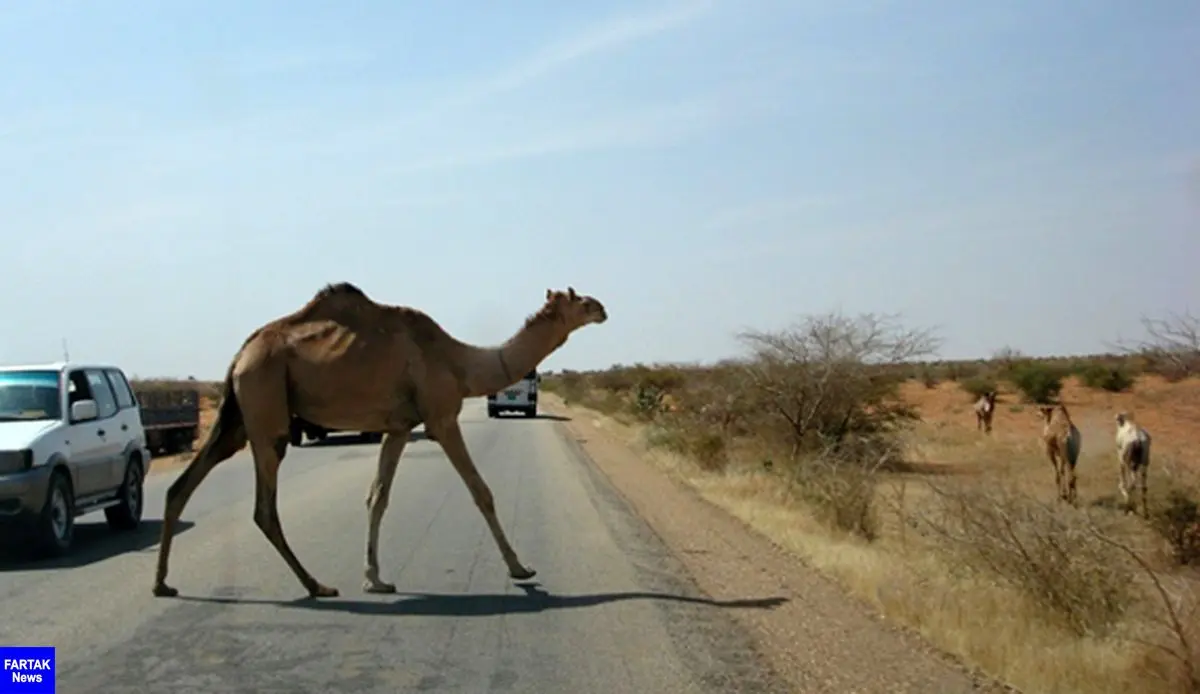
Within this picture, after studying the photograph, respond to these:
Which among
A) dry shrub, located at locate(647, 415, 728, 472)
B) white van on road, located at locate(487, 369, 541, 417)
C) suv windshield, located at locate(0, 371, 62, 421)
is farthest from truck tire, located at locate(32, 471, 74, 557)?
white van on road, located at locate(487, 369, 541, 417)

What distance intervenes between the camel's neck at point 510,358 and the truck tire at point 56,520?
4799 mm

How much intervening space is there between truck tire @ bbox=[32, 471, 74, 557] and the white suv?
10 mm

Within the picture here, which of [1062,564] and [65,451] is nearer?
[1062,564]

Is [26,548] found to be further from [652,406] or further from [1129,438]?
[652,406]

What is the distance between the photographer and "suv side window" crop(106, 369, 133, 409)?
17594 millimetres

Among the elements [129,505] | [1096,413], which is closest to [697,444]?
[129,505]

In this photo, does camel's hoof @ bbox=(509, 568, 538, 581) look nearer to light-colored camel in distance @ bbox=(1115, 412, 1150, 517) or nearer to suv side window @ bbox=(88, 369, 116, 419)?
suv side window @ bbox=(88, 369, 116, 419)

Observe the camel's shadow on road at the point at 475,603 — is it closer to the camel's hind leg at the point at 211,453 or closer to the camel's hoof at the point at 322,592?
the camel's hoof at the point at 322,592

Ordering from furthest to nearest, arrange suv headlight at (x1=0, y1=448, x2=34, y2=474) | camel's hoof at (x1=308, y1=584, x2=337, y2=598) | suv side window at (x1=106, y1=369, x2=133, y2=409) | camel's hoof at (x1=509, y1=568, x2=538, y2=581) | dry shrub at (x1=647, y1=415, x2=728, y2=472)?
dry shrub at (x1=647, y1=415, x2=728, y2=472), suv side window at (x1=106, y1=369, x2=133, y2=409), suv headlight at (x1=0, y1=448, x2=34, y2=474), camel's hoof at (x1=509, y1=568, x2=538, y2=581), camel's hoof at (x1=308, y1=584, x2=337, y2=598)

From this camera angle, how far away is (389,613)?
1069 centimetres

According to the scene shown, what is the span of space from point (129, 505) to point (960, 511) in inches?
399

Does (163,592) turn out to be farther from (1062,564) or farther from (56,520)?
(1062,564)

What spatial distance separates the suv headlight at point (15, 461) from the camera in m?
14.1

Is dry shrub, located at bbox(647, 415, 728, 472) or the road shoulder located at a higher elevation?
dry shrub, located at bbox(647, 415, 728, 472)
